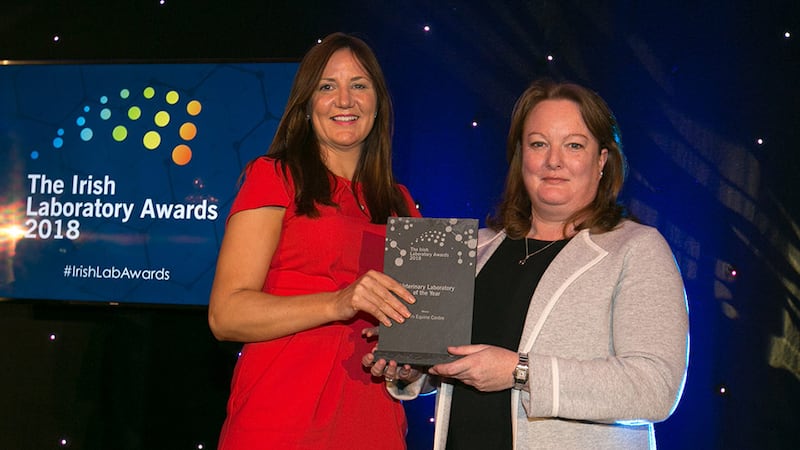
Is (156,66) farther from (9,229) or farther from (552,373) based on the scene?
(552,373)

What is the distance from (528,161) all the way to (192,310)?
6.97 ft

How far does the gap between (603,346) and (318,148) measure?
0.99 m

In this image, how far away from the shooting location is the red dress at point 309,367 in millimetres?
2072

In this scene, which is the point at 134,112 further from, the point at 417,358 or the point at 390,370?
the point at 417,358

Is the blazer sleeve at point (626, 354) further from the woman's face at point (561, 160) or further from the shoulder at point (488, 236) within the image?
the shoulder at point (488, 236)

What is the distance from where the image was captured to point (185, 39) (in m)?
3.99

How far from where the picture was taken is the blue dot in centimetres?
386

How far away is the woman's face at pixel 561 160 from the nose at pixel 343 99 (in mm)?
548

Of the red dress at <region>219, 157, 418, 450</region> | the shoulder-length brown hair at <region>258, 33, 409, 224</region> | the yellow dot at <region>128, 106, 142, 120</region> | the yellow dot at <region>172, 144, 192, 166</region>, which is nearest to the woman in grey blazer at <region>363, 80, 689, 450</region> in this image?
the red dress at <region>219, 157, 418, 450</region>

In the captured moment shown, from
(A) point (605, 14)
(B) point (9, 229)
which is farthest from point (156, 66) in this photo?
(A) point (605, 14)

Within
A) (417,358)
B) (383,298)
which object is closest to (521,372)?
(417,358)

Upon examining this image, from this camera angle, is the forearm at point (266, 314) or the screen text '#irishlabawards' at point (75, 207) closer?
the forearm at point (266, 314)

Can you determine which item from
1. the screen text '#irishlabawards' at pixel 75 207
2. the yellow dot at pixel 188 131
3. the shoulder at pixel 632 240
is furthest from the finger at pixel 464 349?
the yellow dot at pixel 188 131

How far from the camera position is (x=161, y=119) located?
150 inches
